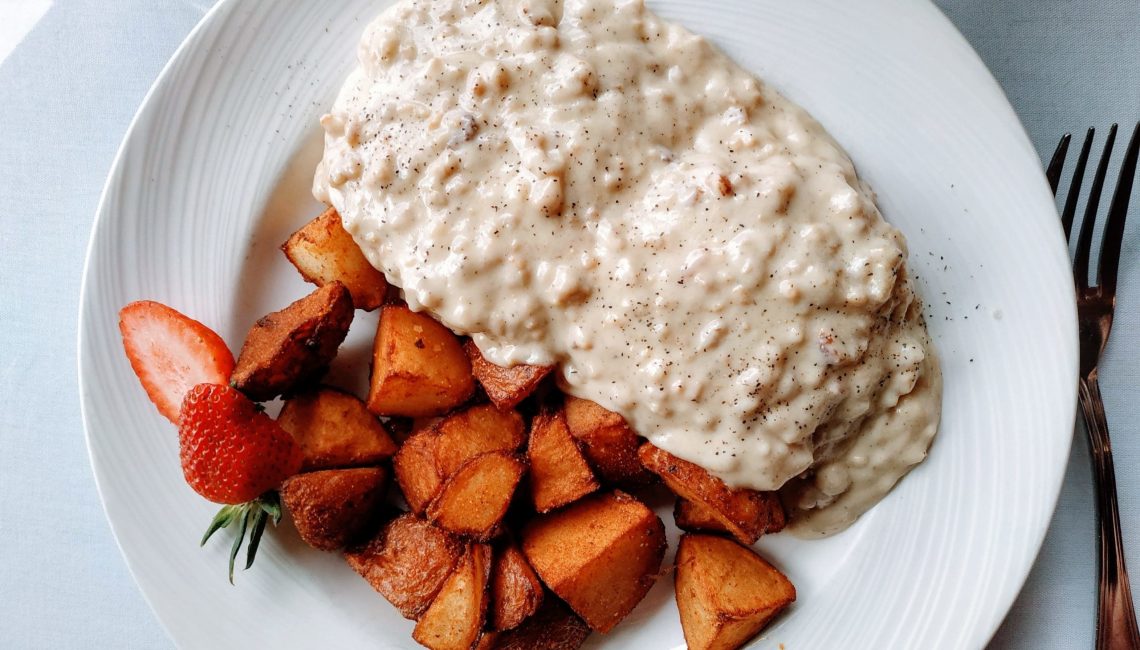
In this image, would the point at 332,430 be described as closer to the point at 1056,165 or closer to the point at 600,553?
the point at 600,553

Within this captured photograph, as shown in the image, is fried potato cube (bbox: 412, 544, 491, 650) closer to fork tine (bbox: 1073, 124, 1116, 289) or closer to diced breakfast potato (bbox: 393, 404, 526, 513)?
diced breakfast potato (bbox: 393, 404, 526, 513)

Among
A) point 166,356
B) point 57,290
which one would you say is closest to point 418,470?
point 166,356

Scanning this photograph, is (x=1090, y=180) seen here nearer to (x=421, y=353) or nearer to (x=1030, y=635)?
(x=1030, y=635)

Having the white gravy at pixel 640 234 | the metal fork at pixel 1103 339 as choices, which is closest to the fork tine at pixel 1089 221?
the metal fork at pixel 1103 339

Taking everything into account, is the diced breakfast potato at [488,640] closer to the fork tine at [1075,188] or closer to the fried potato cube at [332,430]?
the fried potato cube at [332,430]

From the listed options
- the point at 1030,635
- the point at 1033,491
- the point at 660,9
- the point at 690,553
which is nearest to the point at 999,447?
the point at 1033,491
